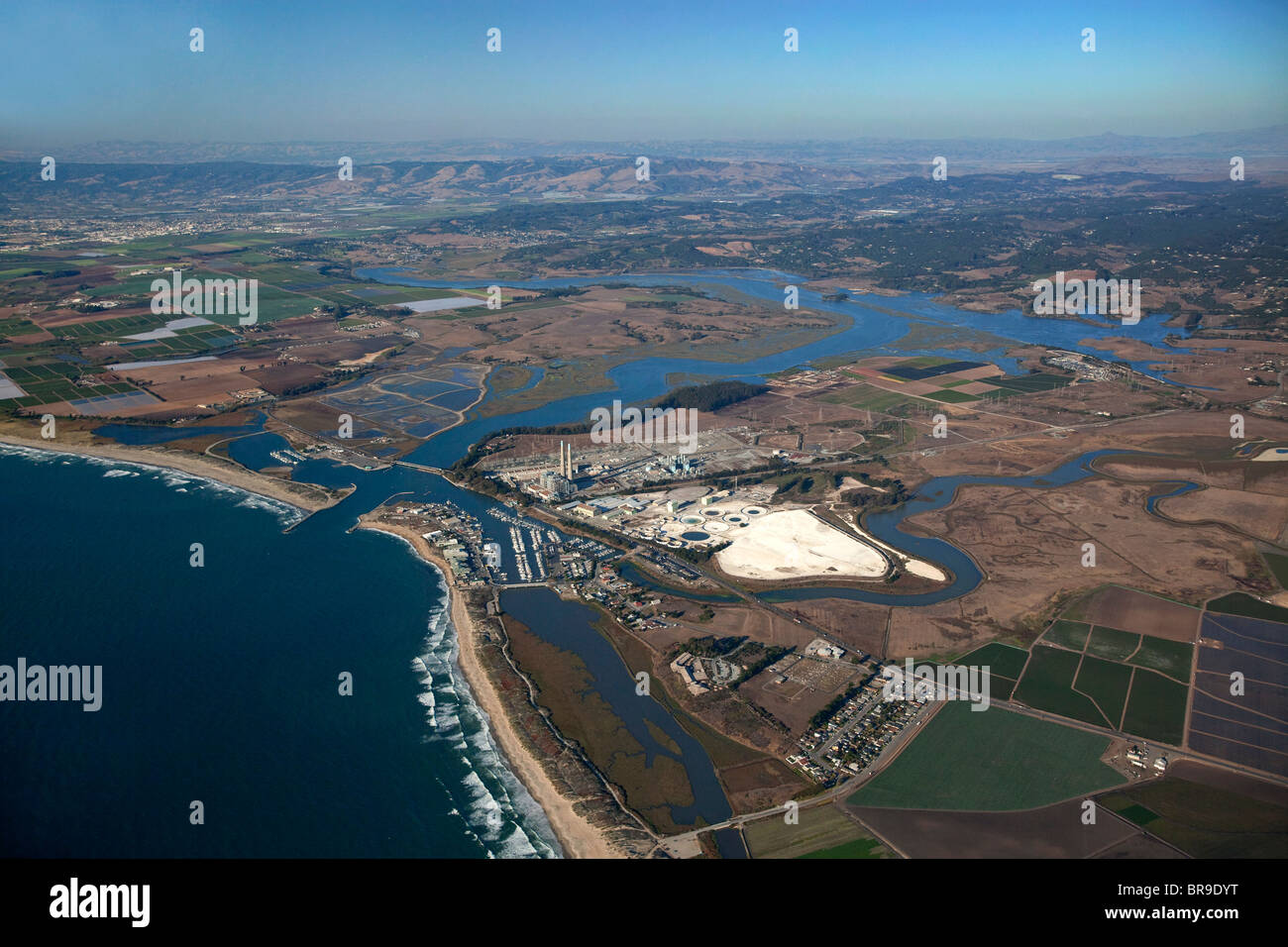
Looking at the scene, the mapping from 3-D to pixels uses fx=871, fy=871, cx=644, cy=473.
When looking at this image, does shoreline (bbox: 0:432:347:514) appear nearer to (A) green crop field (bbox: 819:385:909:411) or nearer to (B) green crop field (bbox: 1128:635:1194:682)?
(A) green crop field (bbox: 819:385:909:411)

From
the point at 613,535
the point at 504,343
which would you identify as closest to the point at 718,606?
the point at 613,535

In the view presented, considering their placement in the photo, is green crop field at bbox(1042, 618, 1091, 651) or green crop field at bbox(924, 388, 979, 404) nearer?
green crop field at bbox(1042, 618, 1091, 651)

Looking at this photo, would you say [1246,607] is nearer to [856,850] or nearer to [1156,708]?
[1156,708]

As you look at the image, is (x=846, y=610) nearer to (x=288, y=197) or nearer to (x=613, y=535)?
(x=613, y=535)

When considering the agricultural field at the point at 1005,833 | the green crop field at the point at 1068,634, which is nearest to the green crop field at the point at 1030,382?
the green crop field at the point at 1068,634

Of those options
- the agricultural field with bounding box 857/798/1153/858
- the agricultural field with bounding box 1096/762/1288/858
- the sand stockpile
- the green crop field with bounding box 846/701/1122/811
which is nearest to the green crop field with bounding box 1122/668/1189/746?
the agricultural field with bounding box 1096/762/1288/858
